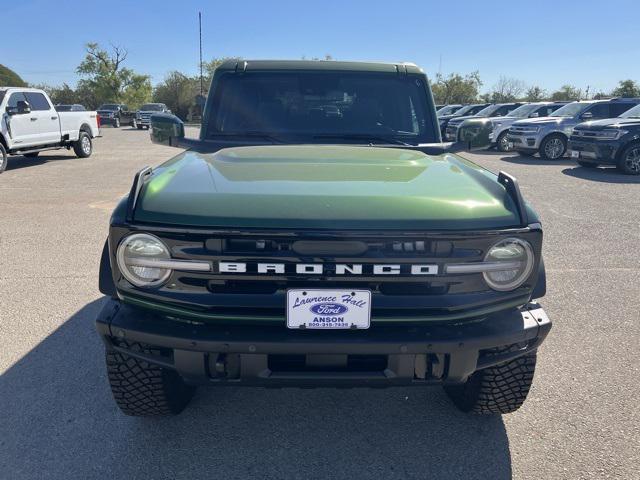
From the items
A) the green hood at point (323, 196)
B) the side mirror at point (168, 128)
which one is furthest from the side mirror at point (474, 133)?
the side mirror at point (168, 128)

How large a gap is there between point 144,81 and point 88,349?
64.1m

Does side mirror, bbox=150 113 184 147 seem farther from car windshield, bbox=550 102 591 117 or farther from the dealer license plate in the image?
car windshield, bbox=550 102 591 117

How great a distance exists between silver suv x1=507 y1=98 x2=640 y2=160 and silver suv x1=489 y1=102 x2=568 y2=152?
1.37 metres

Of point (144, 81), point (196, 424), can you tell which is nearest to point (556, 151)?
point (196, 424)

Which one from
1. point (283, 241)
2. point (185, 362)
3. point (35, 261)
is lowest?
point (35, 261)

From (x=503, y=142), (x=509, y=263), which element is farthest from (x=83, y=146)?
(x=509, y=263)

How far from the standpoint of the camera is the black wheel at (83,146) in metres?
15.6

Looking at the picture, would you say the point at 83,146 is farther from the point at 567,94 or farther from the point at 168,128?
the point at 567,94

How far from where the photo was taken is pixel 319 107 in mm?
3723


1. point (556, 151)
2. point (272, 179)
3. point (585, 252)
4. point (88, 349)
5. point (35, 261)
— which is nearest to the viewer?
point (272, 179)

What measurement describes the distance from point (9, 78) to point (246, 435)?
222 feet

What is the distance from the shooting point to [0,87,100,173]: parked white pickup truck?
12.1 metres

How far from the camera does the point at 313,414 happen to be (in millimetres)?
2920

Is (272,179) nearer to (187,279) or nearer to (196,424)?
(187,279)
